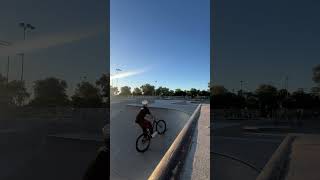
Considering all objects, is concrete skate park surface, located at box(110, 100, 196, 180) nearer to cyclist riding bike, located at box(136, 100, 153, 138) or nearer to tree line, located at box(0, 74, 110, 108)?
cyclist riding bike, located at box(136, 100, 153, 138)

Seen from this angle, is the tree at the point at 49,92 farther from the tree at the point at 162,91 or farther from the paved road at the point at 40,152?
the tree at the point at 162,91

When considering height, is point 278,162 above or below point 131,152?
above

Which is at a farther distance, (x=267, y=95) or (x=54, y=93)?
(x=267, y=95)

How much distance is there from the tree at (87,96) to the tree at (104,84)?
42mm

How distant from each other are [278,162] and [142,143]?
13.9 feet

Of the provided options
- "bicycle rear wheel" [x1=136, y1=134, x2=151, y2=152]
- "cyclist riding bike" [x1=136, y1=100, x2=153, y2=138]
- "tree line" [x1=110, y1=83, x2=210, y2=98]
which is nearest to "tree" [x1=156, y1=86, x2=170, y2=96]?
"tree line" [x1=110, y1=83, x2=210, y2=98]

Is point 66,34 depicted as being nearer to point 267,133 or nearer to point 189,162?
point 267,133

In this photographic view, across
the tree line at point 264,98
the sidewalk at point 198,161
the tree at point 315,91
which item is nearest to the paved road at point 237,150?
the tree line at point 264,98

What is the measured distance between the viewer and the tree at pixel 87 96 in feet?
10.2

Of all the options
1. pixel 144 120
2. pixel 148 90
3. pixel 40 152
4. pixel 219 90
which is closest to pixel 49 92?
pixel 40 152

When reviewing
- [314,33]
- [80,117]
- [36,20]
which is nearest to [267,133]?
[314,33]

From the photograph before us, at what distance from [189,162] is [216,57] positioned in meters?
3.07

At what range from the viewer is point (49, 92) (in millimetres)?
2824

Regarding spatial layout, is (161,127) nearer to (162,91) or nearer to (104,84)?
(162,91)
